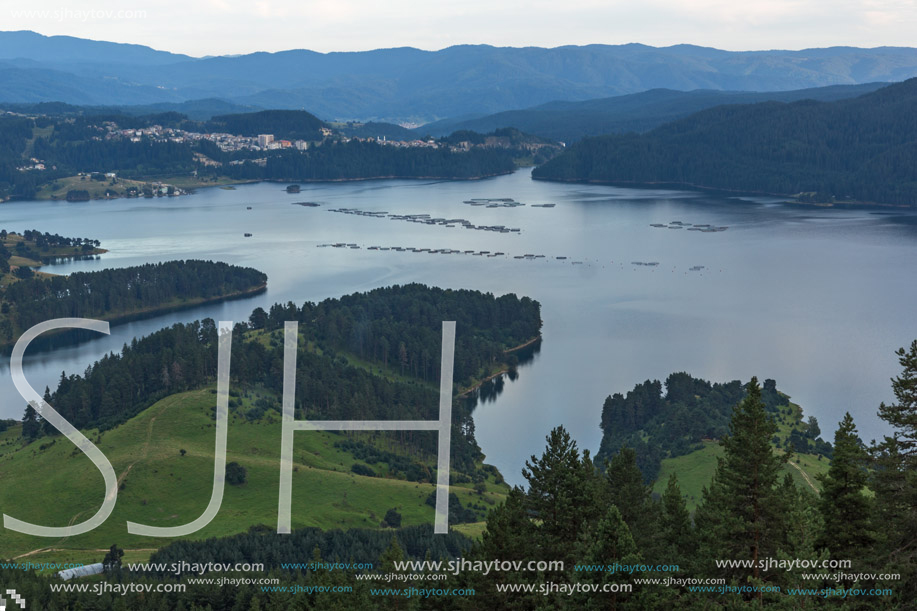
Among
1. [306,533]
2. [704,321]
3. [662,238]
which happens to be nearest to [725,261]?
[662,238]

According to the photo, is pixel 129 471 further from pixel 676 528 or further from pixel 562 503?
pixel 562 503

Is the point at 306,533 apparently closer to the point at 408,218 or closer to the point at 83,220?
the point at 408,218

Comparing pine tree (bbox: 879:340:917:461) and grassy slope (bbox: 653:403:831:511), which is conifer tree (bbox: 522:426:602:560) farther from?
grassy slope (bbox: 653:403:831:511)

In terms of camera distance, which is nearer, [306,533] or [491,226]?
[306,533]

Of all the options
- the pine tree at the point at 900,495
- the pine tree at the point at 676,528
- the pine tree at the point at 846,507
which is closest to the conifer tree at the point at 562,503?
the pine tree at the point at 676,528

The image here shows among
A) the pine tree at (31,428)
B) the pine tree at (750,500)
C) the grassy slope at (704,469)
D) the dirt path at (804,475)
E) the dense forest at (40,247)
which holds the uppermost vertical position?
the pine tree at (750,500)

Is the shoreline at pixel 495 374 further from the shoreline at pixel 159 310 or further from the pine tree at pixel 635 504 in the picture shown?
the pine tree at pixel 635 504
